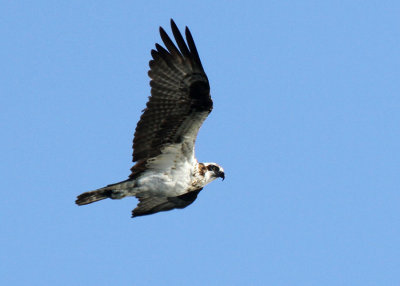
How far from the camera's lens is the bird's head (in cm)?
1226

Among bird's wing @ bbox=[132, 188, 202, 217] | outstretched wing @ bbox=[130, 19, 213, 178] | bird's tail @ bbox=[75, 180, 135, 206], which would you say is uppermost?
outstretched wing @ bbox=[130, 19, 213, 178]

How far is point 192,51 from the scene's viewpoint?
10.8 metres

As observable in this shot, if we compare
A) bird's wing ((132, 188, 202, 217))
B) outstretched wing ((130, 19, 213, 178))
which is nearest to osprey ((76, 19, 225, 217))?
outstretched wing ((130, 19, 213, 178))

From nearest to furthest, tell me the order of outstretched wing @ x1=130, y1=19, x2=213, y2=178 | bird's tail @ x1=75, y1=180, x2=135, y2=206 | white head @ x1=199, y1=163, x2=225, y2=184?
1. outstretched wing @ x1=130, y1=19, x2=213, y2=178
2. bird's tail @ x1=75, y1=180, x2=135, y2=206
3. white head @ x1=199, y1=163, x2=225, y2=184

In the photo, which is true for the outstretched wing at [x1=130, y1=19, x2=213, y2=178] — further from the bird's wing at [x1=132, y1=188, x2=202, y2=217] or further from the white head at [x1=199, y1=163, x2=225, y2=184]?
the bird's wing at [x1=132, y1=188, x2=202, y2=217]

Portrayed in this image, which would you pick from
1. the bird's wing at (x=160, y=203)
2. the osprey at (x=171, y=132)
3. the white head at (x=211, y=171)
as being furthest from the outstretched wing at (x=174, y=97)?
the bird's wing at (x=160, y=203)

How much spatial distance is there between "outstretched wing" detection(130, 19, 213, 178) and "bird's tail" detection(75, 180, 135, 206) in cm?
75

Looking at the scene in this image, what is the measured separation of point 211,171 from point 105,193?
6.09 ft

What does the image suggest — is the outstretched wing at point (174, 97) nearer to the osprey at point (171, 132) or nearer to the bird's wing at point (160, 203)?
the osprey at point (171, 132)

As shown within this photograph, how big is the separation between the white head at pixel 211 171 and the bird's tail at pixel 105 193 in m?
1.22

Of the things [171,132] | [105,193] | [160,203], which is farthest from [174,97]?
[160,203]

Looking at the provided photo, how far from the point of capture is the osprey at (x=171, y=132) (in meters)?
10.9

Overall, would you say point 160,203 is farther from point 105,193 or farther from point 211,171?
point 105,193

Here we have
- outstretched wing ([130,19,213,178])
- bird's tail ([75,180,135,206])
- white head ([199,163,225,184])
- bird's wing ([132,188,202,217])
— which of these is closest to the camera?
outstretched wing ([130,19,213,178])
